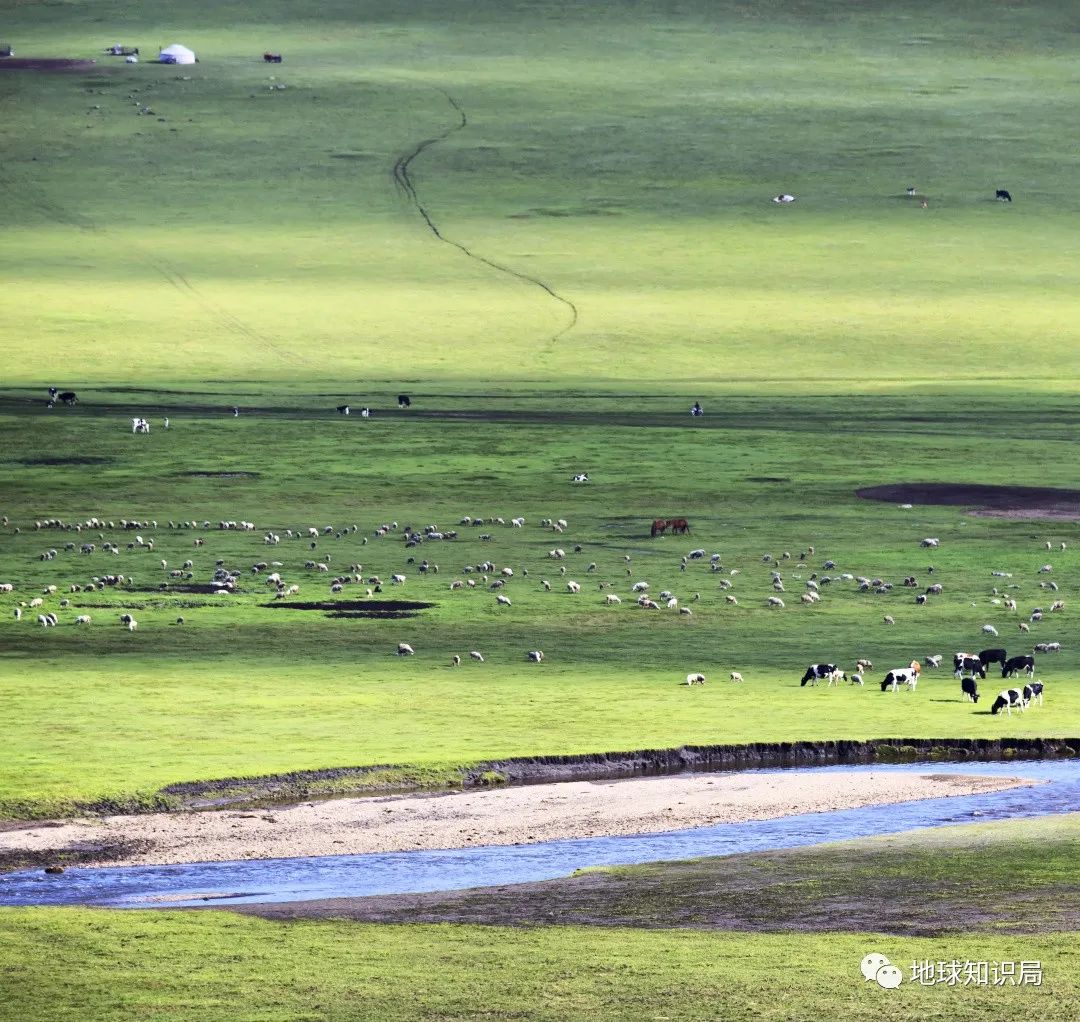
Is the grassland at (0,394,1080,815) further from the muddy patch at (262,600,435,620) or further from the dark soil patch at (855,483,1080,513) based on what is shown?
the dark soil patch at (855,483,1080,513)

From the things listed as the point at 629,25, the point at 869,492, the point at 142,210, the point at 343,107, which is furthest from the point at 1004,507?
the point at 629,25

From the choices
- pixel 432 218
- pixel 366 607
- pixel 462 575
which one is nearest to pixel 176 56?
pixel 432 218

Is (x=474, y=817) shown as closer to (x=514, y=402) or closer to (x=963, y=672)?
(x=963, y=672)

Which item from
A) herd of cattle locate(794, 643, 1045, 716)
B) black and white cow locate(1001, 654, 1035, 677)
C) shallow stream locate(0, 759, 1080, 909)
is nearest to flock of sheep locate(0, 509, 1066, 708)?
herd of cattle locate(794, 643, 1045, 716)

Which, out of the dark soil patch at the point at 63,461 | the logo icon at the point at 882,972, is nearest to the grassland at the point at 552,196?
the dark soil patch at the point at 63,461

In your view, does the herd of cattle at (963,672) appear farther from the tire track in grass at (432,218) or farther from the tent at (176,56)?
the tent at (176,56)
